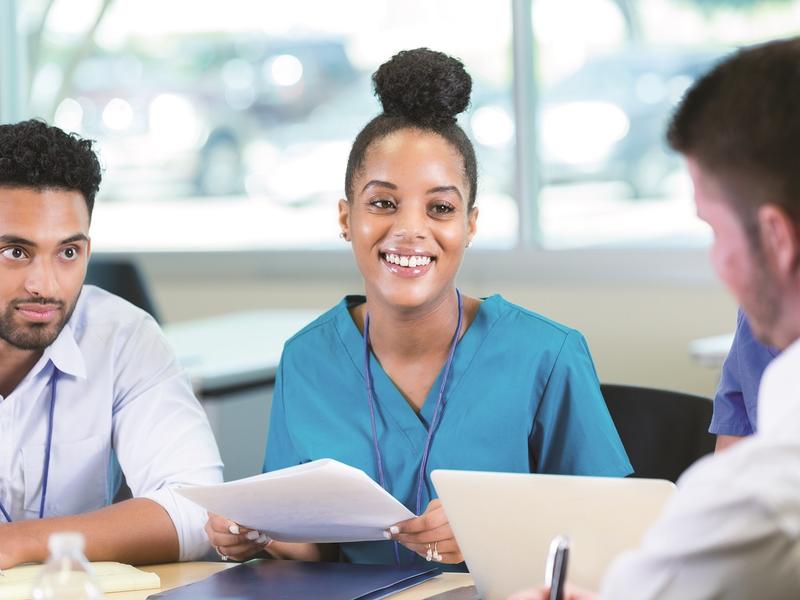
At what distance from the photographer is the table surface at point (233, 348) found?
10.6 ft

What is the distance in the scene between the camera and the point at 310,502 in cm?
154

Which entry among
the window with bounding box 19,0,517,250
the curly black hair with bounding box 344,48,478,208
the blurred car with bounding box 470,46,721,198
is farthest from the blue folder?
the window with bounding box 19,0,517,250

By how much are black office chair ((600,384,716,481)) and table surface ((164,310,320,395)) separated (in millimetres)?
1317

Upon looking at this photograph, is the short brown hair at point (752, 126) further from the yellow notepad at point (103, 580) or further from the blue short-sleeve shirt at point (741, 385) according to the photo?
the yellow notepad at point (103, 580)

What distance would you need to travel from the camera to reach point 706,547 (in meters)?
0.97

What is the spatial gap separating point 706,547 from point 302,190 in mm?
4051

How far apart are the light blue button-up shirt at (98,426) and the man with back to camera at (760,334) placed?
3.37 feet

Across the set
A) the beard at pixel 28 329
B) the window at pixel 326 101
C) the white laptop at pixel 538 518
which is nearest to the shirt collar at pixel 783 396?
the white laptop at pixel 538 518

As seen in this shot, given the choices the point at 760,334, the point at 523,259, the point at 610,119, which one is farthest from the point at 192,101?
the point at 760,334

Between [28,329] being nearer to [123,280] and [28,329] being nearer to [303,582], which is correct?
[303,582]

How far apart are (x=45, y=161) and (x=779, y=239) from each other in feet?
4.07

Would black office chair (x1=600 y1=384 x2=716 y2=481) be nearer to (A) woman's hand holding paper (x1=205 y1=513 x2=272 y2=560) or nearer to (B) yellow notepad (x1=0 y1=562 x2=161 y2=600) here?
(A) woman's hand holding paper (x1=205 y1=513 x2=272 y2=560)

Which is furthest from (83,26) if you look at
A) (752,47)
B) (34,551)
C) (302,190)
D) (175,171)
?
(752,47)

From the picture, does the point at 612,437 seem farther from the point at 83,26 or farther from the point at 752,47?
the point at 83,26
